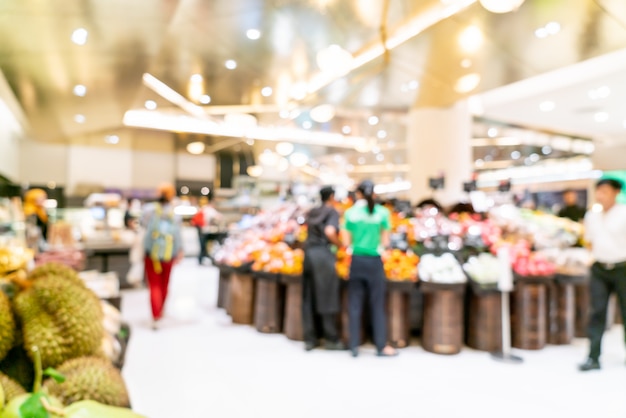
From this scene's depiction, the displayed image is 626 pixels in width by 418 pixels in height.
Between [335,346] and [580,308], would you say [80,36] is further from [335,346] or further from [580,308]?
[580,308]

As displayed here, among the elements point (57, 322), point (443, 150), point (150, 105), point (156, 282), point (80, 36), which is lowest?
point (156, 282)

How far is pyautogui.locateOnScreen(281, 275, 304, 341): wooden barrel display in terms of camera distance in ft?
14.5

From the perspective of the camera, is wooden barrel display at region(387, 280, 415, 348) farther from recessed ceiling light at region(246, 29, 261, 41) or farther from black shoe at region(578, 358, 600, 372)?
recessed ceiling light at region(246, 29, 261, 41)

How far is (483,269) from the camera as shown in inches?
167

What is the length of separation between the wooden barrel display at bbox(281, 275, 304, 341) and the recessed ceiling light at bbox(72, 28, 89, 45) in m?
3.80

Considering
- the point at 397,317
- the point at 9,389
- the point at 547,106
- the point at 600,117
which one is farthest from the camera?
the point at 600,117

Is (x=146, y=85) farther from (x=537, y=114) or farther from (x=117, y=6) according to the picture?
(x=537, y=114)

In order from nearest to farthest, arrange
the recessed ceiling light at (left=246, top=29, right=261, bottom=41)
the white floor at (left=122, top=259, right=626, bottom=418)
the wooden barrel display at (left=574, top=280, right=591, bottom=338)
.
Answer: the white floor at (left=122, top=259, right=626, bottom=418) < the wooden barrel display at (left=574, top=280, right=591, bottom=338) < the recessed ceiling light at (left=246, top=29, right=261, bottom=41)

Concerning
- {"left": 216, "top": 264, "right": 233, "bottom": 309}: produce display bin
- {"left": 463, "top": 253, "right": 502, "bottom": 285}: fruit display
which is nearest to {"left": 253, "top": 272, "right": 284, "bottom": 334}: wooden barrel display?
{"left": 216, "top": 264, "right": 233, "bottom": 309}: produce display bin

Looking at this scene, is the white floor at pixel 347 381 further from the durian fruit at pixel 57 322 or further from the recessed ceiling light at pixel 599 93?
the recessed ceiling light at pixel 599 93

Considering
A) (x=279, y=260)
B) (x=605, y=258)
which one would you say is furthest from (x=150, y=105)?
(x=605, y=258)

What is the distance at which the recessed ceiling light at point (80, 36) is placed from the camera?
516 centimetres

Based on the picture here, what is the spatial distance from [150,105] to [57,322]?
10.7 metres

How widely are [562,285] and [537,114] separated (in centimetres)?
671
